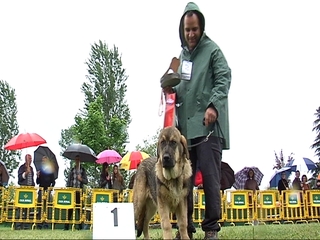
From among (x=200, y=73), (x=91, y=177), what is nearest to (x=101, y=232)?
(x=200, y=73)

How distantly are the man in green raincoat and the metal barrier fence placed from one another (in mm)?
6903

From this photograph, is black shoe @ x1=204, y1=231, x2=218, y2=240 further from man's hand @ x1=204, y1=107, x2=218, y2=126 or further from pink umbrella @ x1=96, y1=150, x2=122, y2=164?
pink umbrella @ x1=96, y1=150, x2=122, y2=164

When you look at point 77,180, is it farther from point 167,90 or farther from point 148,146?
point 148,146

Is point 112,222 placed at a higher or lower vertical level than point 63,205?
lower

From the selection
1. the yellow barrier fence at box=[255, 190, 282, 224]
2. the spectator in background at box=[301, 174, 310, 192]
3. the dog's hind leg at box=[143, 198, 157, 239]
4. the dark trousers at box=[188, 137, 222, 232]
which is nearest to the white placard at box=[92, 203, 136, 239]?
the dark trousers at box=[188, 137, 222, 232]

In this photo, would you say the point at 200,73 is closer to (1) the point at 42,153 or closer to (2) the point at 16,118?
(1) the point at 42,153

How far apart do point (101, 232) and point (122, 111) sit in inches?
1569

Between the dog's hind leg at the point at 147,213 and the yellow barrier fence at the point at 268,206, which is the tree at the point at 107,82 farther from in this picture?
the dog's hind leg at the point at 147,213

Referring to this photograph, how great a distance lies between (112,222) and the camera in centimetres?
412

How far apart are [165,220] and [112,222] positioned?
675mm

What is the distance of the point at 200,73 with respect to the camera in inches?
204

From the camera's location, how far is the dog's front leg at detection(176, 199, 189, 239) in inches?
181

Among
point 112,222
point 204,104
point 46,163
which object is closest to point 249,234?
point 204,104

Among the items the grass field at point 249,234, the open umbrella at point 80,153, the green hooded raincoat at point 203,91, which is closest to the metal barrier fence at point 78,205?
the open umbrella at point 80,153
